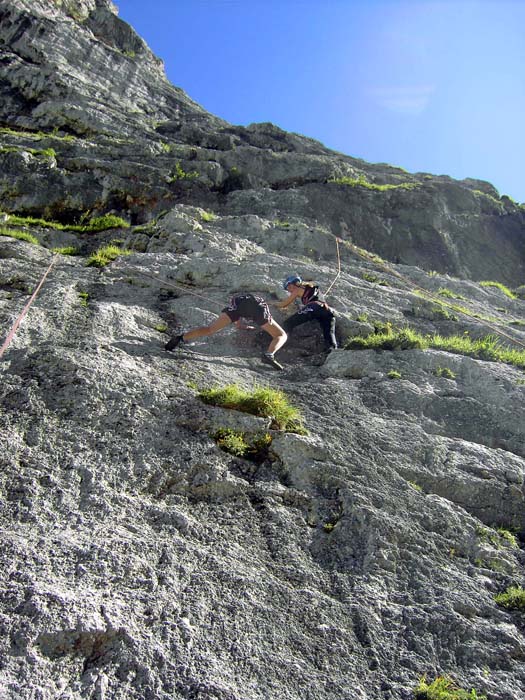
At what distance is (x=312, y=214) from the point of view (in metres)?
19.4

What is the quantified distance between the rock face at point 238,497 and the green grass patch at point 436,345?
27cm

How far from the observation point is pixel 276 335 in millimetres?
9234

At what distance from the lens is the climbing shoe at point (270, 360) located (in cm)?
863

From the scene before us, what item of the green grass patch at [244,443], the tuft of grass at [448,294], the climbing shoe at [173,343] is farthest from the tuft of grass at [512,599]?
the tuft of grass at [448,294]

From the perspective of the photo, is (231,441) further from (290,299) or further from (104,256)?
(104,256)

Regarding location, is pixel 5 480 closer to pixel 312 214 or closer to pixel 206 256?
pixel 206 256

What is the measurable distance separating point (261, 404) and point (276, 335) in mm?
2688

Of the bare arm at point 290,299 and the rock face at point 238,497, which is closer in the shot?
the rock face at point 238,497

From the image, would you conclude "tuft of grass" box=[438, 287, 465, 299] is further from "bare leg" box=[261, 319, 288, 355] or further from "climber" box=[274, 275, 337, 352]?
"bare leg" box=[261, 319, 288, 355]

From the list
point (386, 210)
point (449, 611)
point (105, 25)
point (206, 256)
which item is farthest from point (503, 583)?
point (105, 25)

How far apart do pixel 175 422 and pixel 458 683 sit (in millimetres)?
3668

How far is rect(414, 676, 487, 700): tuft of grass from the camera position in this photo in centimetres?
391

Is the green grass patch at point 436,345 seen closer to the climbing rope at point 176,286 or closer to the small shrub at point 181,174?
the climbing rope at point 176,286

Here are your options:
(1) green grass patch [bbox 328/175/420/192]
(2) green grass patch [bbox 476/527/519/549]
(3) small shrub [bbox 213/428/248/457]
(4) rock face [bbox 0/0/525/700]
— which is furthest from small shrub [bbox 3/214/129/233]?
(2) green grass patch [bbox 476/527/519/549]
